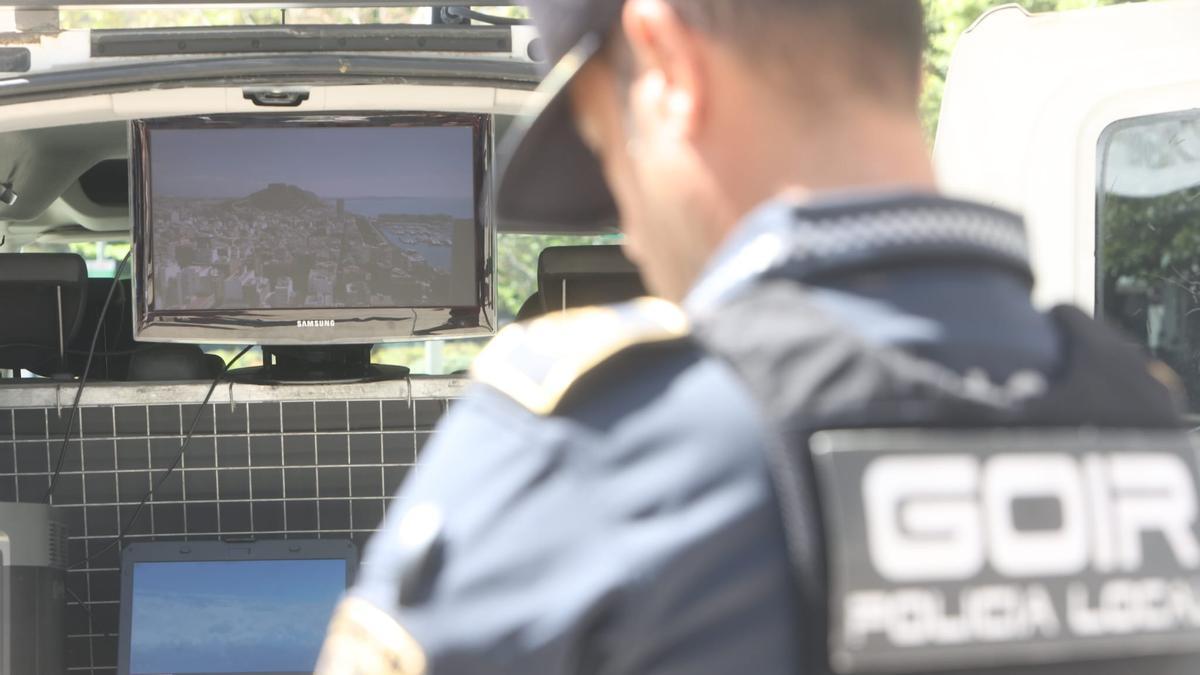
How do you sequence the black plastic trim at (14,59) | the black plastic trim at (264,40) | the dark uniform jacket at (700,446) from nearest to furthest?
the dark uniform jacket at (700,446), the black plastic trim at (14,59), the black plastic trim at (264,40)

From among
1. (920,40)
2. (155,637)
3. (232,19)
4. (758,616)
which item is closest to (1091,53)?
(920,40)

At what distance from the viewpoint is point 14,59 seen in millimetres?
3225

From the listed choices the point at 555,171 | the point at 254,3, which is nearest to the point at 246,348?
the point at 254,3

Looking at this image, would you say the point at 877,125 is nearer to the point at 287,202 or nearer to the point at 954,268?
the point at 954,268

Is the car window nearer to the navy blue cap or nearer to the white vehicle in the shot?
the white vehicle

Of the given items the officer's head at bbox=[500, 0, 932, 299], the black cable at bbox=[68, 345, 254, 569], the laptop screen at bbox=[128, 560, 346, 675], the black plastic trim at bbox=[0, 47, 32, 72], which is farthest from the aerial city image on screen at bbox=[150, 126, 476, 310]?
the officer's head at bbox=[500, 0, 932, 299]

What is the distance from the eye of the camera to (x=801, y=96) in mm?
822

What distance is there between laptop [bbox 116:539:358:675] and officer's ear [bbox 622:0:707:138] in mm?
3167

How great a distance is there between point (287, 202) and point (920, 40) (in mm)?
3171

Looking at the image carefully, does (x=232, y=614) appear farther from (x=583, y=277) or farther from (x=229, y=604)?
(x=583, y=277)

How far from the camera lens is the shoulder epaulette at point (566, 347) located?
2.60 feet

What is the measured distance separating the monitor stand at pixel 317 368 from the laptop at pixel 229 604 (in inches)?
18.6

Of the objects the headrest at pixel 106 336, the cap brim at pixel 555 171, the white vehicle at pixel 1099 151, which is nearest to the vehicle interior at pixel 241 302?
the headrest at pixel 106 336

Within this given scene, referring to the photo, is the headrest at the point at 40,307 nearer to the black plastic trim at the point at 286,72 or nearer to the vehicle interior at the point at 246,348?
the vehicle interior at the point at 246,348
